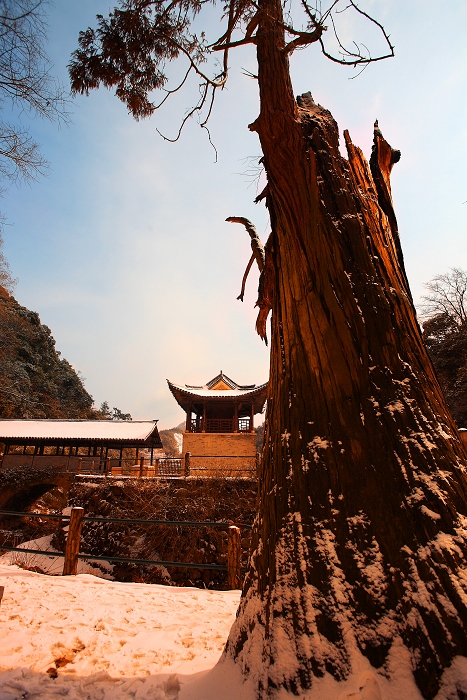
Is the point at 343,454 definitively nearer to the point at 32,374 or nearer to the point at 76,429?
the point at 76,429

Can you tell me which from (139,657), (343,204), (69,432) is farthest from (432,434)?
(69,432)

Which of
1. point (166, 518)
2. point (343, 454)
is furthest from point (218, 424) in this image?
point (343, 454)

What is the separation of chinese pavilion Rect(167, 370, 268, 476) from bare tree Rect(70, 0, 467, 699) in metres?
15.9

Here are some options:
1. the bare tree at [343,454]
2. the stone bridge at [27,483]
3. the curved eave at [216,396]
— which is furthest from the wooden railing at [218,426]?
the bare tree at [343,454]

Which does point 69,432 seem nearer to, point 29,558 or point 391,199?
point 29,558

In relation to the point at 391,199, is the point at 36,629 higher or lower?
lower

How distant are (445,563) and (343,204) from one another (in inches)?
69.7

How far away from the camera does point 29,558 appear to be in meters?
8.84

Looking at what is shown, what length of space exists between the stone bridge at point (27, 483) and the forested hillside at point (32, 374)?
858cm

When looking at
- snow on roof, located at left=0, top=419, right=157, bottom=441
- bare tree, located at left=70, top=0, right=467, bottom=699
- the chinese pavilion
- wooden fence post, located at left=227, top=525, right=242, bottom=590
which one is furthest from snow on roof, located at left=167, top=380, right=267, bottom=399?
bare tree, located at left=70, top=0, right=467, bottom=699

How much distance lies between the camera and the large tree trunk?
1.10 meters

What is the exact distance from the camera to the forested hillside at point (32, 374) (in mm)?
22891

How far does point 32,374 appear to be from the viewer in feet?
92.1

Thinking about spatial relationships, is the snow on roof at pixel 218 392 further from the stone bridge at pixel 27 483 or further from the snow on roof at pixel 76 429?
the stone bridge at pixel 27 483
